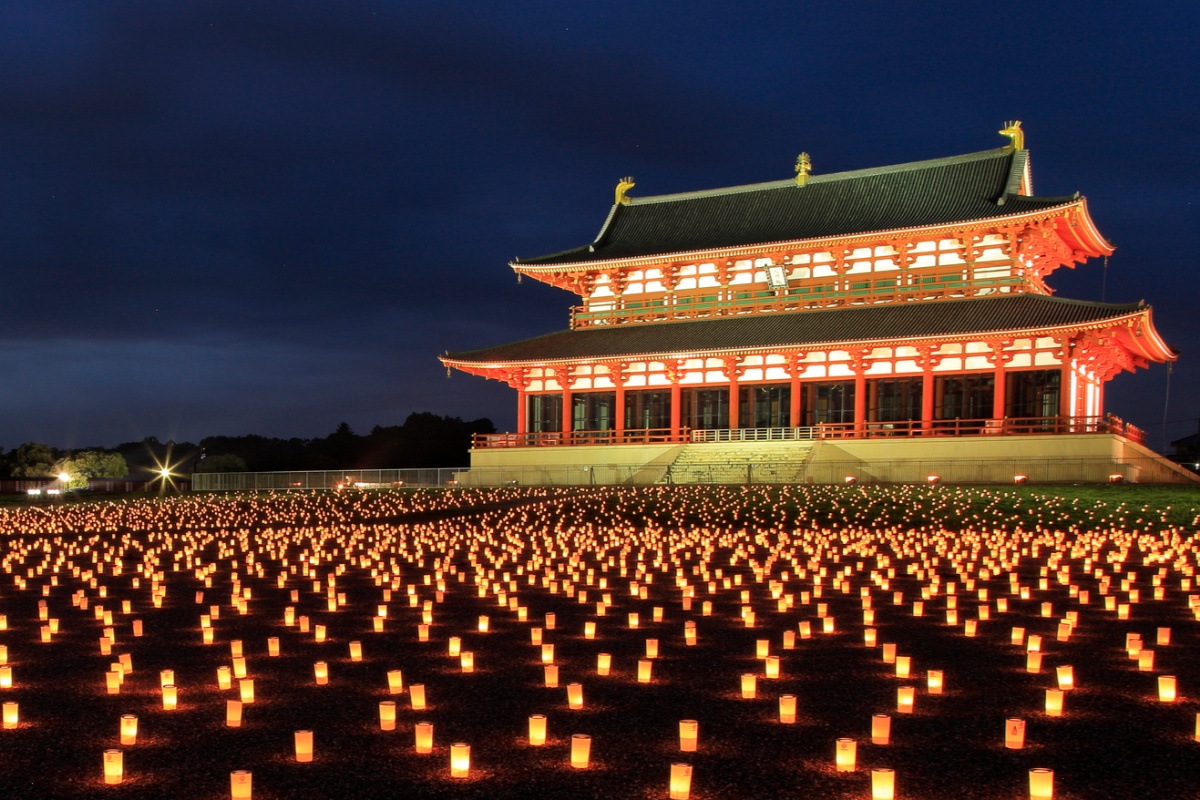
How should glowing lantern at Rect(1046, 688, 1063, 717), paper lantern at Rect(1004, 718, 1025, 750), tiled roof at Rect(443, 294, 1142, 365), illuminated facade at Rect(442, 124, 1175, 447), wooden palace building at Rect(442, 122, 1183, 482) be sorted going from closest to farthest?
1. paper lantern at Rect(1004, 718, 1025, 750)
2. glowing lantern at Rect(1046, 688, 1063, 717)
3. tiled roof at Rect(443, 294, 1142, 365)
4. wooden palace building at Rect(442, 122, 1183, 482)
5. illuminated facade at Rect(442, 124, 1175, 447)

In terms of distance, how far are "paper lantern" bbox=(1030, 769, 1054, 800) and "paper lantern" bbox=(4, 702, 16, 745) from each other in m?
6.43

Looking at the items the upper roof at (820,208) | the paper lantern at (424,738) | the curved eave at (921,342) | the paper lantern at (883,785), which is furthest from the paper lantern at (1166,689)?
the upper roof at (820,208)

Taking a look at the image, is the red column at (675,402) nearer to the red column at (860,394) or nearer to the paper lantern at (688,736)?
the red column at (860,394)

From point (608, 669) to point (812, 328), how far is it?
3124 centimetres

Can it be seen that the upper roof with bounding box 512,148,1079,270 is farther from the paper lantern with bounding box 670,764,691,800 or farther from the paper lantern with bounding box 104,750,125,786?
the paper lantern with bounding box 104,750,125,786

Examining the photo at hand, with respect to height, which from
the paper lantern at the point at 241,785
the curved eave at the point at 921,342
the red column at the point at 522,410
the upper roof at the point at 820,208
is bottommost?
the paper lantern at the point at 241,785

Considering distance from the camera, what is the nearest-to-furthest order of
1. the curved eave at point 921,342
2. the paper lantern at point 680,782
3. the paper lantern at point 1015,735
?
the paper lantern at point 680,782
the paper lantern at point 1015,735
the curved eave at point 921,342

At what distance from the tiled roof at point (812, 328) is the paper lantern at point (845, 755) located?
30.3 metres

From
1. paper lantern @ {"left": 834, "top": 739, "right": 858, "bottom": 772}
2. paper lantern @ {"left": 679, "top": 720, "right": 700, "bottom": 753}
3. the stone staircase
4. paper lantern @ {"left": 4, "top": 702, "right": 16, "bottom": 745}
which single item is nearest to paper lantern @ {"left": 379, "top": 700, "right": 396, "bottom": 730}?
paper lantern @ {"left": 679, "top": 720, "right": 700, "bottom": 753}

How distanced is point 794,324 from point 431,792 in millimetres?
35099

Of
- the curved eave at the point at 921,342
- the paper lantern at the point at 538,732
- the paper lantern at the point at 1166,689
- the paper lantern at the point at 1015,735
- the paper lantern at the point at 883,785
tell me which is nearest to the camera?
the paper lantern at the point at 883,785

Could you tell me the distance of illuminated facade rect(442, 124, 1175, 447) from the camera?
119 ft

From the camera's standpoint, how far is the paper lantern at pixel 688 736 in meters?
6.51

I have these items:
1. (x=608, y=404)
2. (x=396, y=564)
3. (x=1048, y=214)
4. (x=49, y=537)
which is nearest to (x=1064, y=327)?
(x=1048, y=214)
